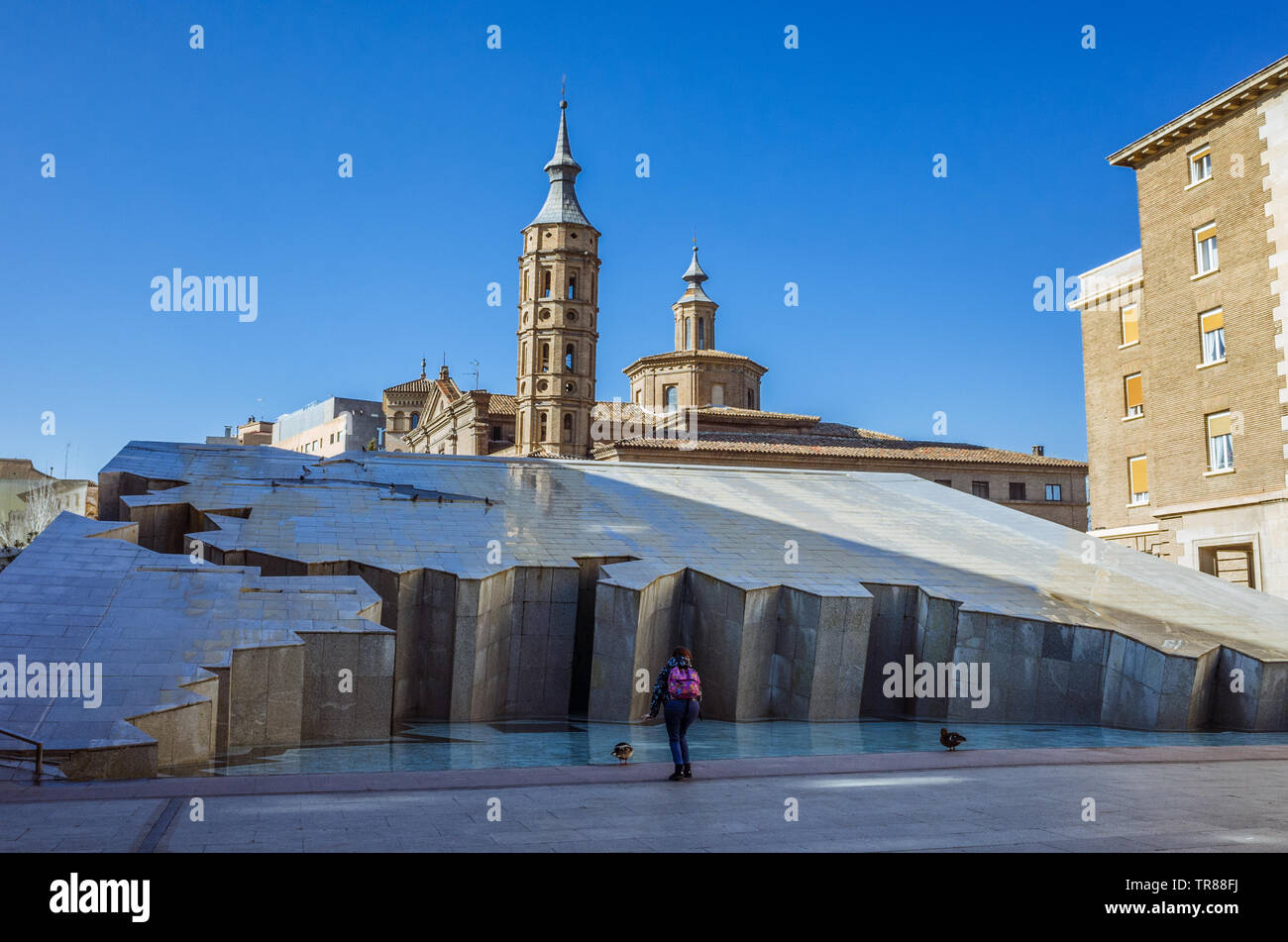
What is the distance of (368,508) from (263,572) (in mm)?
3753

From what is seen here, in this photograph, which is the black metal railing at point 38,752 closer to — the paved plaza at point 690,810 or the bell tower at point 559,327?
the paved plaza at point 690,810

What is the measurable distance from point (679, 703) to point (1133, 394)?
29046 millimetres

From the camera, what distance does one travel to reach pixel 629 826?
Result: 812 centimetres

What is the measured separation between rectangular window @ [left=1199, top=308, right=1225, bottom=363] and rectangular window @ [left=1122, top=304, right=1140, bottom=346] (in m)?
4.15

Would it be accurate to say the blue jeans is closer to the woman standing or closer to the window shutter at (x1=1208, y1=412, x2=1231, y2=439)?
the woman standing

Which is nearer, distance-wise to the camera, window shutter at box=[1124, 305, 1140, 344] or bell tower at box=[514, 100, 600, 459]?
window shutter at box=[1124, 305, 1140, 344]

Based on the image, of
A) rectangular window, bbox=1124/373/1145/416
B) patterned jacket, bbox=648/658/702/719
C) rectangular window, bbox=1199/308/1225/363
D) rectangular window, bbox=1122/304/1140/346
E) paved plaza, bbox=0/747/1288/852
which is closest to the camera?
paved plaza, bbox=0/747/1288/852

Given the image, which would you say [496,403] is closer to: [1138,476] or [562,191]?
[562,191]

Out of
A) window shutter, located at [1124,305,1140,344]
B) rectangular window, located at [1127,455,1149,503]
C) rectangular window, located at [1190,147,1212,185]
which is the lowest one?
rectangular window, located at [1127,455,1149,503]

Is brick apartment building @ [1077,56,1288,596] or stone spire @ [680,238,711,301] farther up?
stone spire @ [680,238,711,301]

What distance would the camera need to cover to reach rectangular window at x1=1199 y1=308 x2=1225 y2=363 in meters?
29.7

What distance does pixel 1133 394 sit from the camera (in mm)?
34750

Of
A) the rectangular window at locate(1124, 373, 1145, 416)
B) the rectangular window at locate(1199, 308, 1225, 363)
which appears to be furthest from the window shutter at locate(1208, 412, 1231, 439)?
the rectangular window at locate(1124, 373, 1145, 416)
